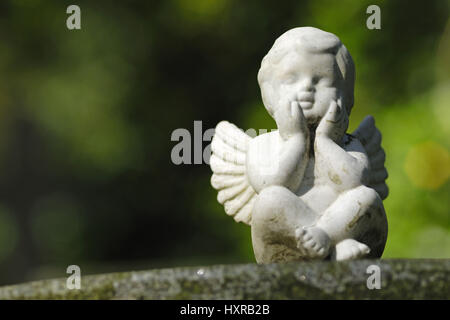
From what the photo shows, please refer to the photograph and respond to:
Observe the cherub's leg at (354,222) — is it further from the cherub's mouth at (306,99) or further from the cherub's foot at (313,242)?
the cherub's mouth at (306,99)

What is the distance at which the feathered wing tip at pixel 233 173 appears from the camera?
5.38 m

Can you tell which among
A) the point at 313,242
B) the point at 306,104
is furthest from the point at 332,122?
the point at 313,242

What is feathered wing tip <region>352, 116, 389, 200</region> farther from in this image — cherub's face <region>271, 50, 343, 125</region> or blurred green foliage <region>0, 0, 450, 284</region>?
blurred green foliage <region>0, 0, 450, 284</region>

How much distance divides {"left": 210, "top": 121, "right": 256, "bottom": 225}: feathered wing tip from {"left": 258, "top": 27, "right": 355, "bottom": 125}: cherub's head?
0.42 metres

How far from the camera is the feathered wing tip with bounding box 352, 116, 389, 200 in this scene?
18.0ft

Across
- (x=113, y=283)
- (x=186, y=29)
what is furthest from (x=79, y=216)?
(x=113, y=283)

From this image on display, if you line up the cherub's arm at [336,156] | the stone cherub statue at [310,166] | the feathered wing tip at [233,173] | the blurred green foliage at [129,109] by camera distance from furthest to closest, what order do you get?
the blurred green foliage at [129,109] → the feathered wing tip at [233,173] → the cherub's arm at [336,156] → the stone cherub statue at [310,166]

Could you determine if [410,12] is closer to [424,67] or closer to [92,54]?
[424,67]

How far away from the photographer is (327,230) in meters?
4.79

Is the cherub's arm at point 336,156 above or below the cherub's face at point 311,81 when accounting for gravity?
below

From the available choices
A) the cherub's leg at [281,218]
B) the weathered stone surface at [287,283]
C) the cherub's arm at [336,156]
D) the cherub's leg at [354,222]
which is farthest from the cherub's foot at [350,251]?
the weathered stone surface at [287,283]

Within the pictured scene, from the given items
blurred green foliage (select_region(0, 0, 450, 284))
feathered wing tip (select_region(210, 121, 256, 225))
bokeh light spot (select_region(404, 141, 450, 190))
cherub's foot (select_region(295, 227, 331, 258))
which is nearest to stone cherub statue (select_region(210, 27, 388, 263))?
cherub's foot (select_region(295, 227, 331, 258))

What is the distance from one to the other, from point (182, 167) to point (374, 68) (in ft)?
8.05

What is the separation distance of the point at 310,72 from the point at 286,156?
1.53 ft
